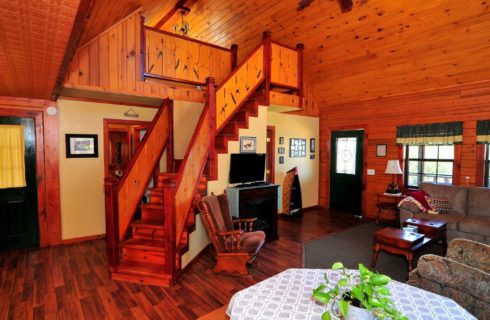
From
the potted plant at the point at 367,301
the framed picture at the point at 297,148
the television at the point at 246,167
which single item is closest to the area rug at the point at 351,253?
the television at the point at 246,167

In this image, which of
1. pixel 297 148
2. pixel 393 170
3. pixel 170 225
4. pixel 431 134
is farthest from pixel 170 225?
pixel 431 134

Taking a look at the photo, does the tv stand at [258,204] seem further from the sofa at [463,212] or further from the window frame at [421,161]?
the window frame at [421,161]

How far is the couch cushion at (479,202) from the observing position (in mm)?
4344

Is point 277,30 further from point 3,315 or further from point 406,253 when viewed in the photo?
point 3,315

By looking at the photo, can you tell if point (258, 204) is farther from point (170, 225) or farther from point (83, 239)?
point (83, 239)

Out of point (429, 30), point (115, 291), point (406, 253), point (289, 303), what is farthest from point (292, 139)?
point (289, 303)

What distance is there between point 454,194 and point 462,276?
11.4 ft

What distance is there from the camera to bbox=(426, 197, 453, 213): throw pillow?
4582mm

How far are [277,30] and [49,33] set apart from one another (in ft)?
14.9

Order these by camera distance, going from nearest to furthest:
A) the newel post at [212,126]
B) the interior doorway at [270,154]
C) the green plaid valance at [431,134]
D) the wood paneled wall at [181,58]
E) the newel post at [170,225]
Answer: the newel post at [170,225], the newel post at [212,126], the wood paneled wall at [181,58], the green plaid valance at [431,134], the interior doorway at [270,154]

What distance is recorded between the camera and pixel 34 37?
5.53 feet

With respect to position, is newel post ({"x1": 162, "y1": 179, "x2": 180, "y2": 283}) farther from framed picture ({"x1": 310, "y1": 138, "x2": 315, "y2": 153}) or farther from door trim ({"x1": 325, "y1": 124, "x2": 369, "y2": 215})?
door trim ({"x1": 325, "y1": 124, "x2": 369, "y2": 215})

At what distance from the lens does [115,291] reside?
117 inches

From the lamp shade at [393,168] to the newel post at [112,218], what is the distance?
5078 mm
